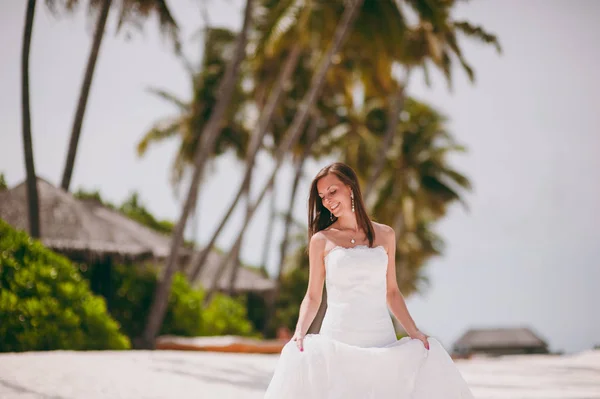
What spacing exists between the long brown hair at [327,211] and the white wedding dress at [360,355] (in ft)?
0.55

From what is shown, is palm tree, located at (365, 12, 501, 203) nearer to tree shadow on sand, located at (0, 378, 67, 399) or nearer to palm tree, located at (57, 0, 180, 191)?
palm tree, located at (57, 0, 180, 191)

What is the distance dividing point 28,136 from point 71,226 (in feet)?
7.90

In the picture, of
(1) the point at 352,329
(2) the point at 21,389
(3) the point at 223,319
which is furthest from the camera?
(3) the point at 223,319

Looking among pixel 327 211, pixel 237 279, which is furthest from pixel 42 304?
pixel 237 279

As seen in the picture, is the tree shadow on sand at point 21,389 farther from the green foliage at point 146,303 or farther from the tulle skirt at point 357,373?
the green foliage at point 146,303

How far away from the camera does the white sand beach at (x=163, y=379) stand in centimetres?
688

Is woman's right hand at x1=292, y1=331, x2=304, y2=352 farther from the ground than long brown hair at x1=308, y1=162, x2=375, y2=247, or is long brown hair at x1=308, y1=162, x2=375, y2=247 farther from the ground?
long brown hair at x1=308, y1=162, x2=375, y2=247

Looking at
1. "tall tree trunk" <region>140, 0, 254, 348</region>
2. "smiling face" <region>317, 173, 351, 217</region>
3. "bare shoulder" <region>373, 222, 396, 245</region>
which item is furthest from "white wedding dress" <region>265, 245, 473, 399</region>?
"tall tree trunk" <region>140, 0, 254, 348</region>

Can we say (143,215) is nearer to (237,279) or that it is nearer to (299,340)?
(237,279)

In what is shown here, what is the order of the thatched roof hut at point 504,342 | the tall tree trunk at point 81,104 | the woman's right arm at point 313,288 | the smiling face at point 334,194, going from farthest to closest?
the thatched roof hut at point 504,342, the tall tree trunk at point 81,104, the smiling face at point 334,194, the woman's right arm at point 313,288

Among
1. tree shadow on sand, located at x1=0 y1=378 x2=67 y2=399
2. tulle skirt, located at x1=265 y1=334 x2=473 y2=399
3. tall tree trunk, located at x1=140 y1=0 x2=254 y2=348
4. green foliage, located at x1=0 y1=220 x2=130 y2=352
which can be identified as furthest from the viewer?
tall tree trunk, located at x1=140 y1=0 x2=254 y2=348

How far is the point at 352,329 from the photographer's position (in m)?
4.23

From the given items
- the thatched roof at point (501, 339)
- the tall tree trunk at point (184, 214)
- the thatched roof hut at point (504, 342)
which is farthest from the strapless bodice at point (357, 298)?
the thatched roof at point (501, 339)

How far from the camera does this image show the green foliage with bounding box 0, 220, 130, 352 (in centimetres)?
1062
